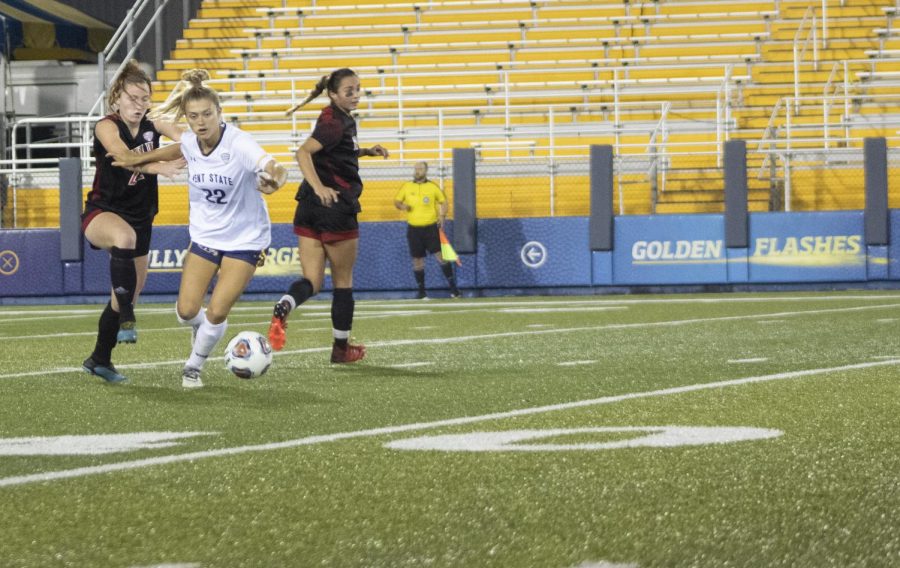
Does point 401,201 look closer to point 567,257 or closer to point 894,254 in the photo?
point 567,257

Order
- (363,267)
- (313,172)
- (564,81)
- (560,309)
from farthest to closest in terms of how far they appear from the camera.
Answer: (564,81)
(363,267)
(560,309)
(313,172)

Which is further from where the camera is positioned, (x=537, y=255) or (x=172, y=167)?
(x=537, y=255)

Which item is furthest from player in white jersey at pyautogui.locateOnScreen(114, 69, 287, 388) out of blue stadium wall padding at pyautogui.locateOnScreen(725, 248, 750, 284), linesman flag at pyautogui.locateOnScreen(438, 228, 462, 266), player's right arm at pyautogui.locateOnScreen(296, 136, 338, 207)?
blue stadium wall padding at pyautogui.locateOnScreen(725, 248, 750, 284)

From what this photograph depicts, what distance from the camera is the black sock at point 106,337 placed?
756 centimetres

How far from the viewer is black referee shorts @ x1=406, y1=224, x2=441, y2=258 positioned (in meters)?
19.6

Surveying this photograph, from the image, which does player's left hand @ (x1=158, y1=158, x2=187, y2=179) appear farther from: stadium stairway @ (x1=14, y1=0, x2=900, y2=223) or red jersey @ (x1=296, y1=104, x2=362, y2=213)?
stadium stairway @ (x1=14, y1=0, x2=900, y2=223)

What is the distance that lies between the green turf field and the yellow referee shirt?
10.4m

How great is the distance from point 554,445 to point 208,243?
3139 millimetres

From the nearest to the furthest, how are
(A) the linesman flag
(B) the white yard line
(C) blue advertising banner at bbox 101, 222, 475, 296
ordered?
(B) the white yard line → (A) the linesman flag → (C) blue advertising banner at bbox 101, 222, 475, 296

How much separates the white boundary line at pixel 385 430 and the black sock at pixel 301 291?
2.69 m

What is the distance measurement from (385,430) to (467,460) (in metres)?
0.90

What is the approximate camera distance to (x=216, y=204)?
7.37m

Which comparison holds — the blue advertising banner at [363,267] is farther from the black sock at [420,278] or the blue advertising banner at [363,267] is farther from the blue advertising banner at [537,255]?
the black sock at [420,278]

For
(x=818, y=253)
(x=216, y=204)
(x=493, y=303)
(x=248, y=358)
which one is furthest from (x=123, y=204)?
(x=818, y=253)
